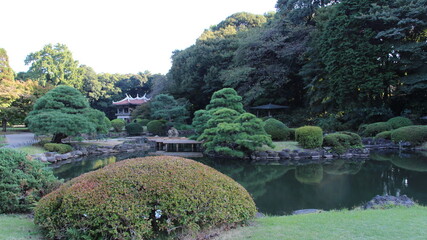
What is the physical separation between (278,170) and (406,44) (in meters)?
11.9

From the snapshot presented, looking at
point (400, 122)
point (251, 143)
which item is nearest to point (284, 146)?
point (251, 143)

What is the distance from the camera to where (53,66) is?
96.5ft

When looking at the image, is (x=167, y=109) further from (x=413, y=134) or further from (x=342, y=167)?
(x=413, y=134)

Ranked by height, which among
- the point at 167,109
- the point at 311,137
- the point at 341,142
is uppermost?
the point at 167,109

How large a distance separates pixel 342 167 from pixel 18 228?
386 inches

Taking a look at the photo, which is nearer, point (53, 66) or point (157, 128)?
point (157, 128)

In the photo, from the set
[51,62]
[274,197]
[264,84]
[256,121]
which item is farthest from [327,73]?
[51,62]

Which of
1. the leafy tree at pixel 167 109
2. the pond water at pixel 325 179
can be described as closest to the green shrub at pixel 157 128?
the leafy tree at pixel 167 109

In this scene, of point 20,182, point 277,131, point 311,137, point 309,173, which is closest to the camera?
point 20,182

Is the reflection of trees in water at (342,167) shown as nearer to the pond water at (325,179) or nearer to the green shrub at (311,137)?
the pond water at (325,179)

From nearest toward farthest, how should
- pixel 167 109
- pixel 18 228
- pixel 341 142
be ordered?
pixel 18 228 < pixel 341 142 < pixel 167 109

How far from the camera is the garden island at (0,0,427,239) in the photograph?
3.00 metres

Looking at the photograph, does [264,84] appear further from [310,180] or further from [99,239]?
[99,239]

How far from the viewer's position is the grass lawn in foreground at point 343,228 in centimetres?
279
